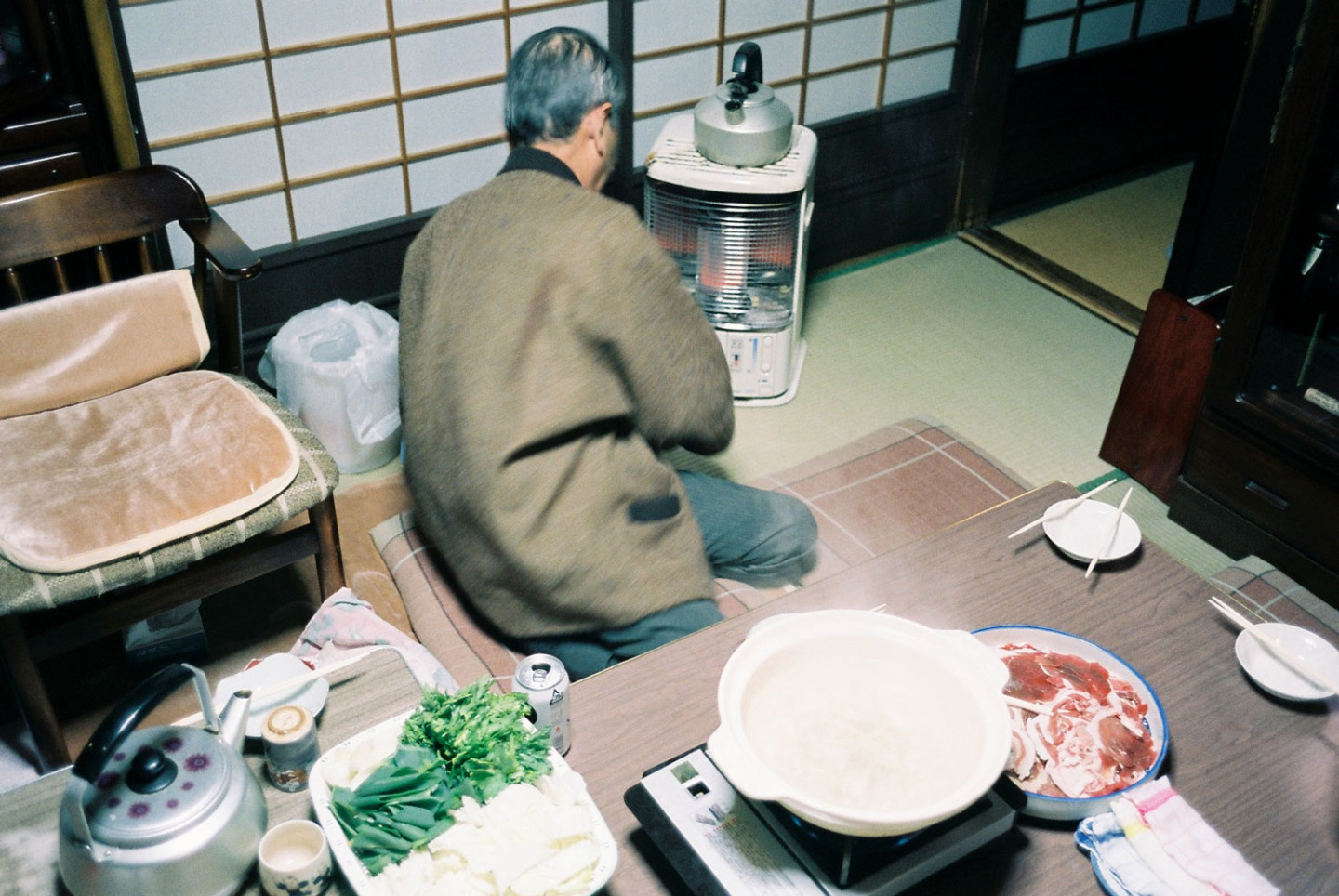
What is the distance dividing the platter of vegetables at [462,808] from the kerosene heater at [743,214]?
1916 millimetres

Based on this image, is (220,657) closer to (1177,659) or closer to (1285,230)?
(1177,659)

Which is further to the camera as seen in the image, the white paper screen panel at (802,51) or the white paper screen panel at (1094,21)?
the white paper screen panel at (1094,21)

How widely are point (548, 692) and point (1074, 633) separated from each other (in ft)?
2.40

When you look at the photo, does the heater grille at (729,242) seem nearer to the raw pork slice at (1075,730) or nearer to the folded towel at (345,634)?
the folded towel at (345,634)

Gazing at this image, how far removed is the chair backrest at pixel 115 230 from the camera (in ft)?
7.30

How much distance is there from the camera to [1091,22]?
4.23m

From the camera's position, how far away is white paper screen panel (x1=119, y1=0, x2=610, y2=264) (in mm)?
2736

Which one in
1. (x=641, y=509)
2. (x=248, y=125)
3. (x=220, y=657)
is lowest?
(x=220, y=657)

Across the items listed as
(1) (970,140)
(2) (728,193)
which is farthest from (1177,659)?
(1) (970,140)

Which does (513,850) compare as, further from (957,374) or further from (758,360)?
(957,374)

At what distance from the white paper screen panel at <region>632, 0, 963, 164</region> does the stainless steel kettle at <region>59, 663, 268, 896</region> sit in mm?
2605

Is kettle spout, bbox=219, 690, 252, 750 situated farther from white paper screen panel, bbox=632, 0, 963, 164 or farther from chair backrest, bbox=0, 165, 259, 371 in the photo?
white paper screen panel, bbox=632, 0, 963, 164

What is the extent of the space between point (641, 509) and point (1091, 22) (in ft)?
10.9

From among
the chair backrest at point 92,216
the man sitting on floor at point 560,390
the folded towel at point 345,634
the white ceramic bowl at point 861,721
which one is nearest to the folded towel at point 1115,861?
the white ceramic bowl at point 861,721
